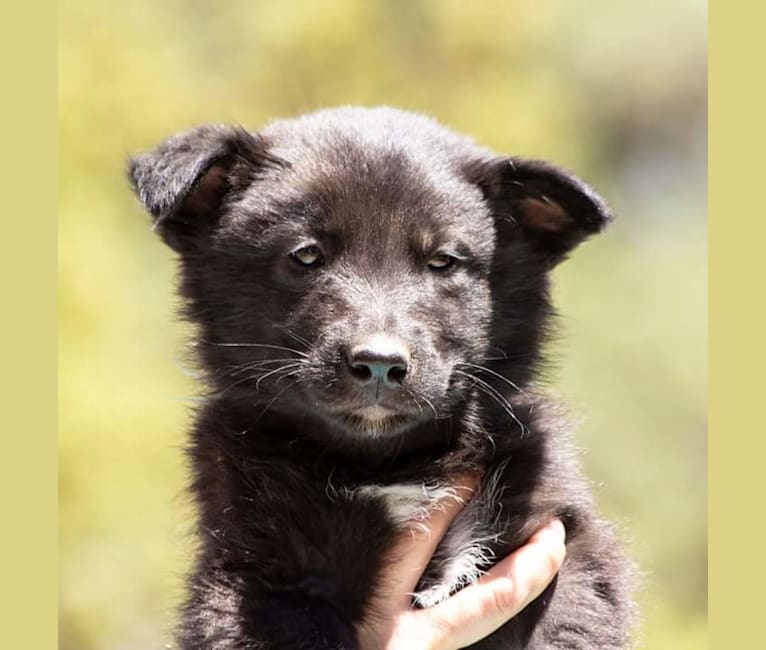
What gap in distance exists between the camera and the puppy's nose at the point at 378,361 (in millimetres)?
3494

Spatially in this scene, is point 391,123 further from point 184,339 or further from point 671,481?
point 671,481

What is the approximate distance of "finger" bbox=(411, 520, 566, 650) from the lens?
3.64 metres

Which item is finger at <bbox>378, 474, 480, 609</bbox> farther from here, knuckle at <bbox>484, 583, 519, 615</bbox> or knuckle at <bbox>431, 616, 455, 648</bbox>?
knuckle at <bbox>484, 583, 519, 615</bbox>

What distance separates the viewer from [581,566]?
3.89 m

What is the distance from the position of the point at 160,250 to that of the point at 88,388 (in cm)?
210

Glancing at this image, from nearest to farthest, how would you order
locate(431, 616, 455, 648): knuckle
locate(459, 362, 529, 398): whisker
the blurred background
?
locate(431, 616, 455, 648): knuckle, locate(459, 362, 529, 398): whisker, the blurred background

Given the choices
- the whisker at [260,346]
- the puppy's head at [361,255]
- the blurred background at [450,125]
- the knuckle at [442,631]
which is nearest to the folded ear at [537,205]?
the puppy's head at [361,255]

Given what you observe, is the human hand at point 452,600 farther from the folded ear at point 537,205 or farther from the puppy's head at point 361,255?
the folded ear at point 537,205

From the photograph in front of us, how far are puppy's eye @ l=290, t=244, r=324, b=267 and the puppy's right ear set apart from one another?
1.40 ft

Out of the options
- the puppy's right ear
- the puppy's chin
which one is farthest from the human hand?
the puppy's right ear

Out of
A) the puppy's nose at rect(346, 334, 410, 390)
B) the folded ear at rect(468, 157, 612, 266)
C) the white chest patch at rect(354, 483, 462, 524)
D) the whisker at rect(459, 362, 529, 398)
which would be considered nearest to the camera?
the puppy's nose at rect(346, 334, 410, 390)

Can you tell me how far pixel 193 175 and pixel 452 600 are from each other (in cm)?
164

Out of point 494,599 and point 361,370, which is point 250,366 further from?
point 494,599

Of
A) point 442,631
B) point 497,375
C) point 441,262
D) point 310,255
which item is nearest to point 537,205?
point 441,262
